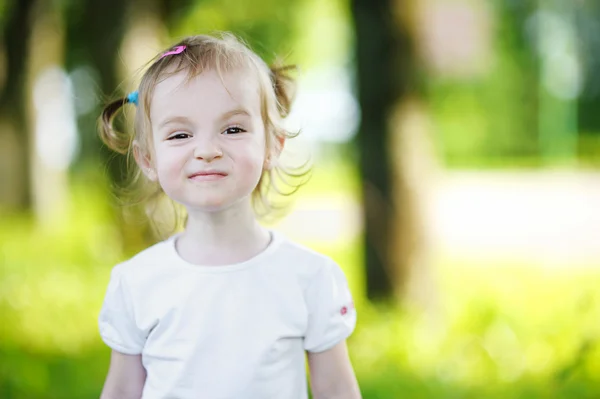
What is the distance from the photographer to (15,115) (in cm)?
1273

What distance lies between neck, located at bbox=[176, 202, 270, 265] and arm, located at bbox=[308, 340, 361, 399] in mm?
311

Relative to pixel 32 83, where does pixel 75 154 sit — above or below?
below

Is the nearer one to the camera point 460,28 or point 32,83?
point 32,83

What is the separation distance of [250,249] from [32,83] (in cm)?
1174

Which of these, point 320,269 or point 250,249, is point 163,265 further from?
point 320,269

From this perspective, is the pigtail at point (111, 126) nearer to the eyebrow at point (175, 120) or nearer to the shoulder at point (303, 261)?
the eyebrow at point (175, 120)

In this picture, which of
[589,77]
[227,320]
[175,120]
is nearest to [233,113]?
[175,120]

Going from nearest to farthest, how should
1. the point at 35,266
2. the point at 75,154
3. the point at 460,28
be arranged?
1. the point at 35,266
2. the point at 460,28
3. the point at 75,154

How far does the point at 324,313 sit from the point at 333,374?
0.18 meters

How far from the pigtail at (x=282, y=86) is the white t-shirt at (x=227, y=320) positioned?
0.40m

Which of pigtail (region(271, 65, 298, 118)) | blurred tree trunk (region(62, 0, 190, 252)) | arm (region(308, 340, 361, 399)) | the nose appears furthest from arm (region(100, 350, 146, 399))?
blurred tree trunk (region(62, 0, 190, 252))

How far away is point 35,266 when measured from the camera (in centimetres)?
723

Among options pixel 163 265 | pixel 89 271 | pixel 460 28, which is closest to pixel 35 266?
pixel 89 271

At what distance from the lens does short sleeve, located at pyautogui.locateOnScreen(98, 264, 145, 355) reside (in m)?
1.86
